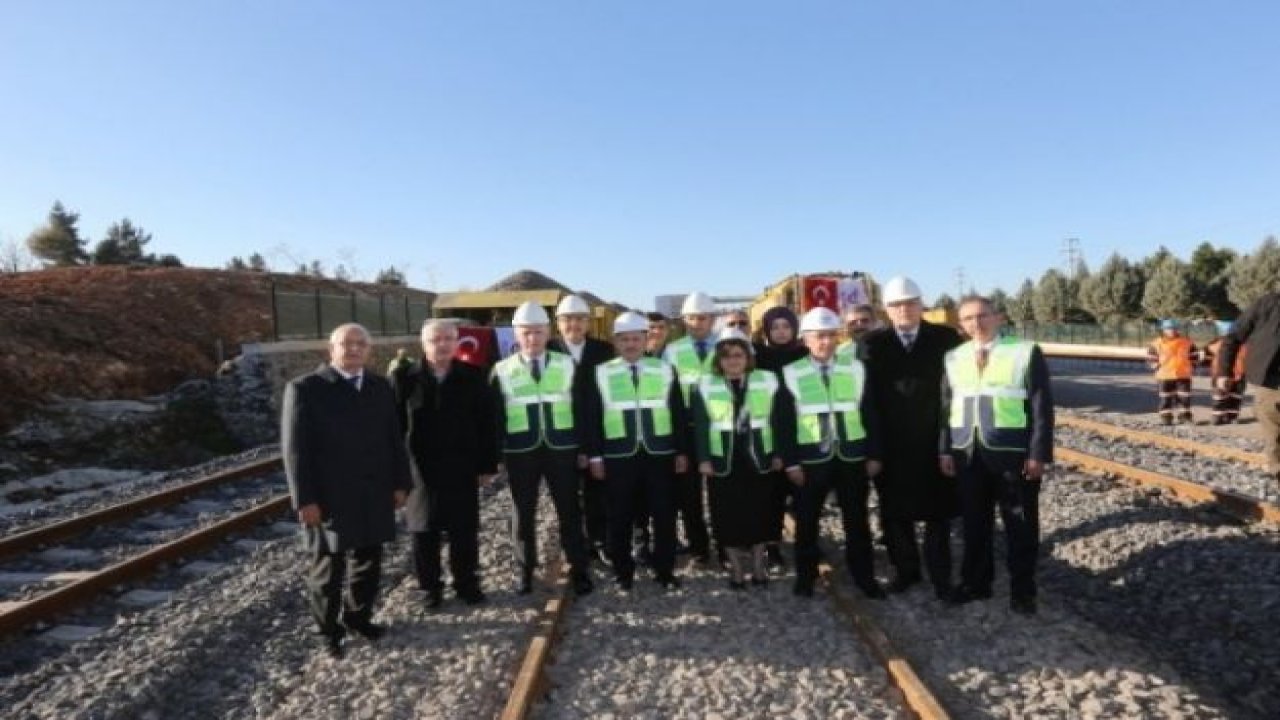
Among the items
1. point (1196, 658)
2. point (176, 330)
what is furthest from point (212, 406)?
point (1196, 658)

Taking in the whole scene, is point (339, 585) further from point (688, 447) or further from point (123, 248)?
point (123, 248)

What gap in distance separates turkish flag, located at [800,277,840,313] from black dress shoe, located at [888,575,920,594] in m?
9.04

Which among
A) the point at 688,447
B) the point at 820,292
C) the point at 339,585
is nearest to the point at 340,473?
the point at 339,585

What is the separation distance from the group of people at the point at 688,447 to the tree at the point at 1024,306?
73581 millimetres

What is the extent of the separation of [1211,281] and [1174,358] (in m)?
42.2

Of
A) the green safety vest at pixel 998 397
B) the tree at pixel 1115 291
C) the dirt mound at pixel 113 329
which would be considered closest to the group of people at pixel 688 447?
the green safety vest at pixel 998 397

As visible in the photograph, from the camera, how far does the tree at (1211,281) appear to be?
161 feet

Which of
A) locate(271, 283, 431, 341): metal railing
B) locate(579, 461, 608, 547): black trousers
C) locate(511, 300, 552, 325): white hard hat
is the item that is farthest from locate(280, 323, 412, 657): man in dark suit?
locate(271, 283, 431, 341): metal railing

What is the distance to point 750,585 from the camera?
19.9 ft

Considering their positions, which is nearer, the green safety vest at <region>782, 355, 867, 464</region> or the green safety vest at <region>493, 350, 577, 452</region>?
the green safety vest at <region>782, 355, 867, 464</region>

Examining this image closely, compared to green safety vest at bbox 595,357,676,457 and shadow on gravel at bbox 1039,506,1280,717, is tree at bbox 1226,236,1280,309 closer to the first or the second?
shadow on gravel at bbox 1039,506,1280,717

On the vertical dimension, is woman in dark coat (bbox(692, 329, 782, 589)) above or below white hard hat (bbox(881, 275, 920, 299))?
below

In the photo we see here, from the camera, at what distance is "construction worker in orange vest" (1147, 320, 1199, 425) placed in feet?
45.9

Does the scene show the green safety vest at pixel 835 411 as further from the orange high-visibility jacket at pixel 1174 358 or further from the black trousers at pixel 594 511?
the orange high-visibility jacket at pixel 1174 358
